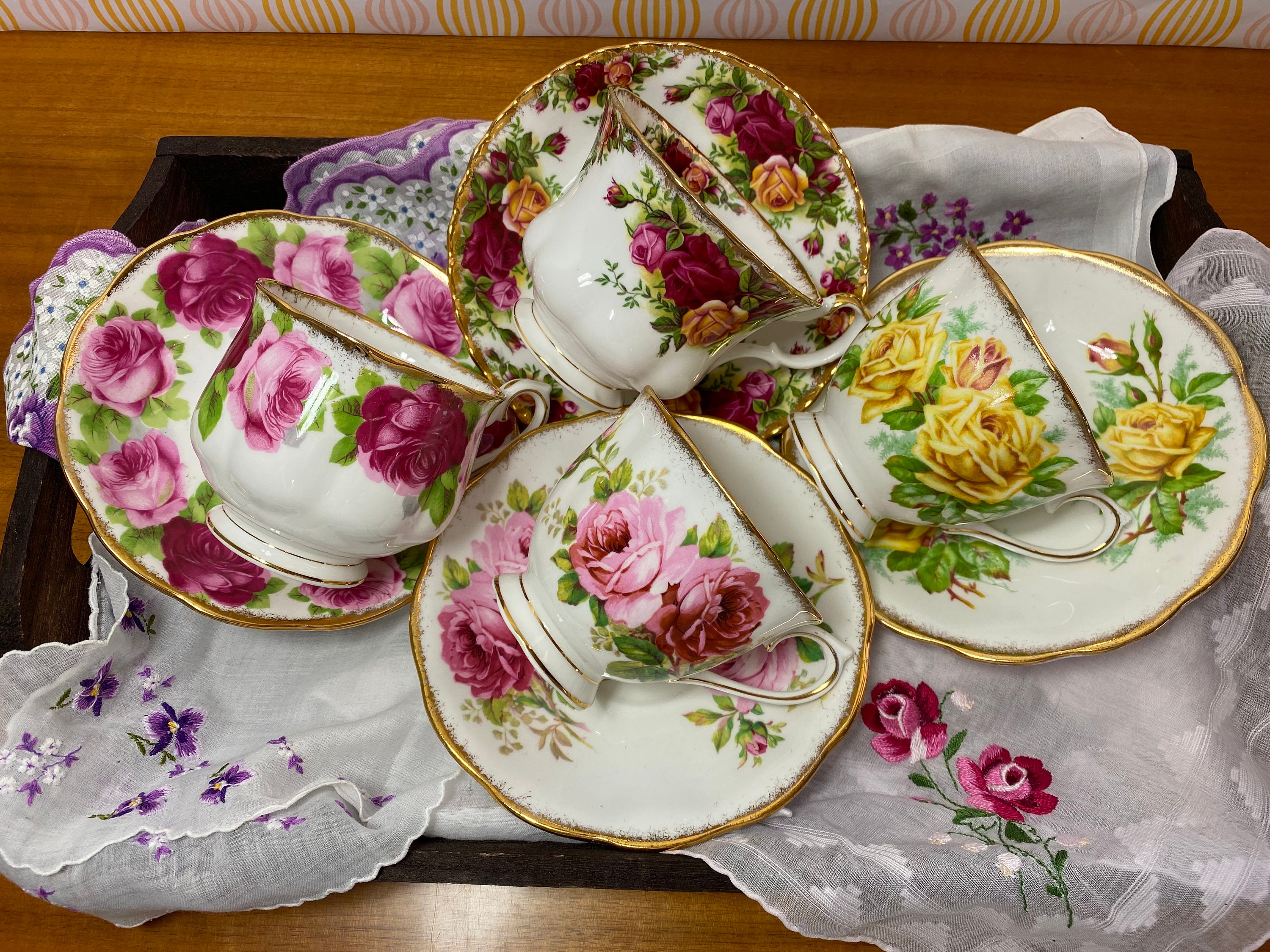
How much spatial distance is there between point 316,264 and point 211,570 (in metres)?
0.22

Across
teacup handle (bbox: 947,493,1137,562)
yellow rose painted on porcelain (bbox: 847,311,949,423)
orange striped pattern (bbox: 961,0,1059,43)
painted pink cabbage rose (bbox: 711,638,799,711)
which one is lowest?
painted pink cabbage rose (bbox: 711,638,799,711)

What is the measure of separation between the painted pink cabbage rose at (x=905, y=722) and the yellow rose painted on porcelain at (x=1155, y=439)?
0.20 meters

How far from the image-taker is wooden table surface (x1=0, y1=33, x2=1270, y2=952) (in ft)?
2.44

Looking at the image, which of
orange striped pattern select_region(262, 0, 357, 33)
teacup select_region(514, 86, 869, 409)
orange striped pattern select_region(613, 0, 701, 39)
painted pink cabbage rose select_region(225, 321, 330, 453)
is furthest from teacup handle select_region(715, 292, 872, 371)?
orange striped pattern select_region(262, 0, 357, 33)

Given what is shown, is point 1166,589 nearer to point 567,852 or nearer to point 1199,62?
point 567,852

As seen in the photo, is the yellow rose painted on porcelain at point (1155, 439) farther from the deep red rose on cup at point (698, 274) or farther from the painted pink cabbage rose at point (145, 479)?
the painted pink cabbage rose at point (145, 479)

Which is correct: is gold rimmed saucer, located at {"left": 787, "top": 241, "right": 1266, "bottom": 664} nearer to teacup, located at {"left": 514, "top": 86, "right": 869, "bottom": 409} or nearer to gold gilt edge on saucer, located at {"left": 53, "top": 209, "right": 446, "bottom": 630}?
teacup, located at {"left": 514, "top": 86, "right": 869, "bottom": 409}

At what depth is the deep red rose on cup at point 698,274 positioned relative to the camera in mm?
465

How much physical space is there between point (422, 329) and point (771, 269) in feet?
0.86

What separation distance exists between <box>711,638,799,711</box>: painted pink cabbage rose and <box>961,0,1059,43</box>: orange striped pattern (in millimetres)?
592

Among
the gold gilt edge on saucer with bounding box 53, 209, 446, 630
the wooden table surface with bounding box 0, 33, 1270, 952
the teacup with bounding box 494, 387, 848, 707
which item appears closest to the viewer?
the teacup with bounding box 494, 387, 848, 707

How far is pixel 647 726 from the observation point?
0.54m

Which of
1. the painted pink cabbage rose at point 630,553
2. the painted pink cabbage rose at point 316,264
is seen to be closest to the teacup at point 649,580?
the painted pink cabbage rose at point 630,553

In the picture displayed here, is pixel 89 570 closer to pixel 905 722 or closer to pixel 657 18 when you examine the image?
pixel 905 722
